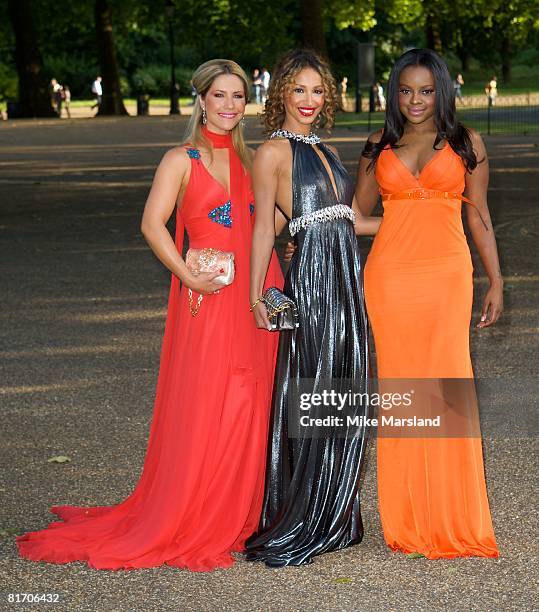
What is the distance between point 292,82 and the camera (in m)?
5.20

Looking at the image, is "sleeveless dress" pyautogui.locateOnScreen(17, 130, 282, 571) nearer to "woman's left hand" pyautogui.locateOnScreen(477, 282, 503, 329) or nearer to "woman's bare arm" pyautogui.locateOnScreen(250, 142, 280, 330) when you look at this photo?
"woman's bare arm" pyautogui.locateOnScreen(250, 142, 280, 330)

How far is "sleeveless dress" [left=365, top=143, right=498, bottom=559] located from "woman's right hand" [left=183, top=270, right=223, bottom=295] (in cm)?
62

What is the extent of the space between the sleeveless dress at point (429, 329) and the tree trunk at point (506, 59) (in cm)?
7648

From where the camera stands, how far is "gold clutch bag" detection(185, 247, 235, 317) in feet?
17.8

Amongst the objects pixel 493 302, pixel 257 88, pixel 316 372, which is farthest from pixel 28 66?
pixel 316 372

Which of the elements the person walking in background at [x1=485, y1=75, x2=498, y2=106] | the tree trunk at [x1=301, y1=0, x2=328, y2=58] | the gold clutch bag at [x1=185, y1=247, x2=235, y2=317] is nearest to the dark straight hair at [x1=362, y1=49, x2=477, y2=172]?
the gold clutch bag at [x1=185, y1=247, x2=235, y2=317]

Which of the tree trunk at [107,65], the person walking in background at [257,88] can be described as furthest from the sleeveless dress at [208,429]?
the person walking in background at [257,88]

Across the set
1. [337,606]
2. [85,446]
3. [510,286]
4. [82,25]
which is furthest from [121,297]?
[82,25]

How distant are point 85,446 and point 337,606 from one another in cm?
278

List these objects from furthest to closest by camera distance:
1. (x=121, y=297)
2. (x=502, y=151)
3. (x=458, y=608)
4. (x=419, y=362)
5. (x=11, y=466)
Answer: (x=502, y=151)
(x=121, y=297)
(x=11, y=466)
(x=419, y=362)
(x=458, y=608)

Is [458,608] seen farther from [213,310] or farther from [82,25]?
[82,25]

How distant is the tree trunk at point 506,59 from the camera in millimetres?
79625

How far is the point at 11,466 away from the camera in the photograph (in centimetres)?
702

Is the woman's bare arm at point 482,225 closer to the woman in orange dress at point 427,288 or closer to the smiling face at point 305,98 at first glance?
the woman in orange dress at point 427,288
